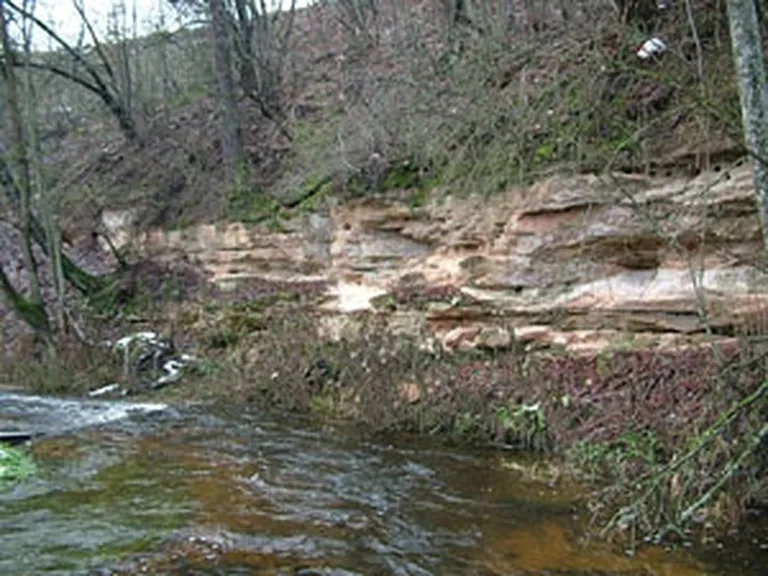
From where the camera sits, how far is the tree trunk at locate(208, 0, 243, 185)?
52.3 ft

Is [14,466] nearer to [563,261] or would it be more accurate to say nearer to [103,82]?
[563,261]

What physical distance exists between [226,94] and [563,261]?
936 cm

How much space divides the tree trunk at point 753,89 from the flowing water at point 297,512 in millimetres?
2388

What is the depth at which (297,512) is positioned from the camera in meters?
6.26

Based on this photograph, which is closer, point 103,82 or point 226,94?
point 226,94

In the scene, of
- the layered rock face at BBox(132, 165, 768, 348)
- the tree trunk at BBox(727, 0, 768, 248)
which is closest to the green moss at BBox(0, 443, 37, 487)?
the layered rock face at BBox(132, 165, 768, 348)

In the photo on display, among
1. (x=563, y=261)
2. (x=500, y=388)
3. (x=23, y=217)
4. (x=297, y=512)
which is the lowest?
(x=297, y=512)

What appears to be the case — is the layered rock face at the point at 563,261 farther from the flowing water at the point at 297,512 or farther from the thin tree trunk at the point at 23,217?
the thin tree trunk at the point at 23,217

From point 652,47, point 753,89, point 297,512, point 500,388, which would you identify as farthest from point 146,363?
point 753,89

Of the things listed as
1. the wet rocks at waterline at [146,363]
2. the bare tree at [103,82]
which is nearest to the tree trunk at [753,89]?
the wet rocks at waterline at [146,363]

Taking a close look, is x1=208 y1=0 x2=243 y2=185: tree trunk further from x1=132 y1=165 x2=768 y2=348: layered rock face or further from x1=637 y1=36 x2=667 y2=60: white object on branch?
x1=637 y1=36 x2=667 y2=60: white object on branch

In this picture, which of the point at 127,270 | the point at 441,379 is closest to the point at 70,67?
the point at 127,270

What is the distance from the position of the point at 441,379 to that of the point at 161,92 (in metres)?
13.6

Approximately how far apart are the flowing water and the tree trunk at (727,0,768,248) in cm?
239
